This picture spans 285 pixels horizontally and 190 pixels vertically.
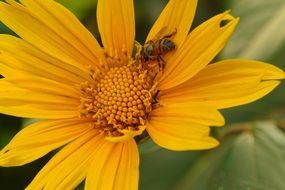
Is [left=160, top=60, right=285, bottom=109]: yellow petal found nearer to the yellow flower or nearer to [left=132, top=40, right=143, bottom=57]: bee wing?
the yellow flower

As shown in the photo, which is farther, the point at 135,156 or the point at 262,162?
the point at 262,162

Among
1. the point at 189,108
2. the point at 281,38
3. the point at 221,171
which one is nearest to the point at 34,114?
the point at 189,108

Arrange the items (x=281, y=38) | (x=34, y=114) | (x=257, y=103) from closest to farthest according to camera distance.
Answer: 1. (x=34, y=114)
2. (x=281, y=38)
3. (x=257, y=103)

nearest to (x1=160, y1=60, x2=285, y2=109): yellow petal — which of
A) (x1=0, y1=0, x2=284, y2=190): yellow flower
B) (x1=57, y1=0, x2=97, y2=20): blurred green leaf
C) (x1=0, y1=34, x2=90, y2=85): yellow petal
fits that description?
(x1=0, y1=0, x2=284, y2=190): yellow flower

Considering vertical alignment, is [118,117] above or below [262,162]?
above

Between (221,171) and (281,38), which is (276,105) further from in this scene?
(221,171)

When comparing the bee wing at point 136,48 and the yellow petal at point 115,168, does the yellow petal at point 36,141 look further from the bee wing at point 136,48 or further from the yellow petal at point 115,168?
the bee wing at point 136,48

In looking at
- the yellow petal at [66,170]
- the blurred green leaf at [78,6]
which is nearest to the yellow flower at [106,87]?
the yellow petal at [66,170]
